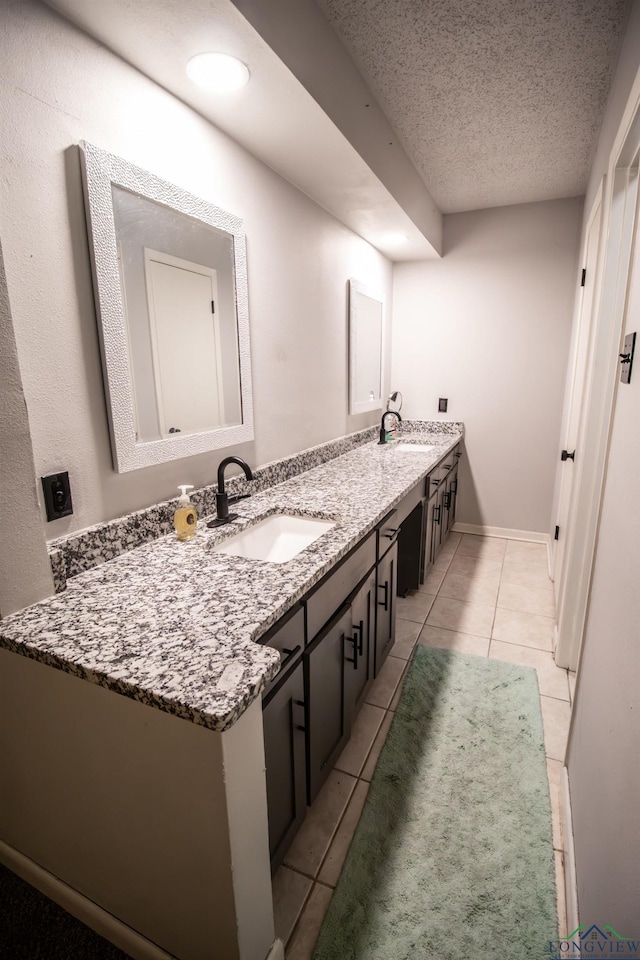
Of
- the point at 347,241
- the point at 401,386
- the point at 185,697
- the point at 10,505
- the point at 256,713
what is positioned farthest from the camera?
the point at 401,386

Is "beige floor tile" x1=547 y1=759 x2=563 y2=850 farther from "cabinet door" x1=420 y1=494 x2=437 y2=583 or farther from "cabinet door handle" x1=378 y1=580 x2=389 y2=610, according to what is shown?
"cabinet door" x1=420 y1=494 x2=437 y2=583

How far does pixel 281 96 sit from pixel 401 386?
257 centimetres

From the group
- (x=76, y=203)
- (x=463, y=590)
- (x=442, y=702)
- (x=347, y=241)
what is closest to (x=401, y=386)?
(x=347, y=241)

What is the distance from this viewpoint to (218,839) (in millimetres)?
807

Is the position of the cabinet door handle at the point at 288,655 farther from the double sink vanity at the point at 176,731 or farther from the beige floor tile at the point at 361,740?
the beige floor tile at the point at 361,740

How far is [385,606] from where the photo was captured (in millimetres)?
1959

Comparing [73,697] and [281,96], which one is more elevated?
[281,96]

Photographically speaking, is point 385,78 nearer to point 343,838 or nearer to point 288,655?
point 288,655

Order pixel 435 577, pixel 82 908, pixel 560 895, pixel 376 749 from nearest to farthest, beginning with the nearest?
pixel 82 908, pixel 560 895, pixel 376 749, pixel 435 577

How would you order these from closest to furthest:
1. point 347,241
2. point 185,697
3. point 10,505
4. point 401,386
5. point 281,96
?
point 185,697
point 10,505
point 281,96
point 347,241
point 401,386

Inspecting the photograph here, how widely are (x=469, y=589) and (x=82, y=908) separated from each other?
2.33 meters

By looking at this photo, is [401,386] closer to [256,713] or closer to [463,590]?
[463,590]

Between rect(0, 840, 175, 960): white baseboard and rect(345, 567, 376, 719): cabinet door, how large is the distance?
70cm

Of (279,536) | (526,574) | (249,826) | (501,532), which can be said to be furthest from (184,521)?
(501,532)
